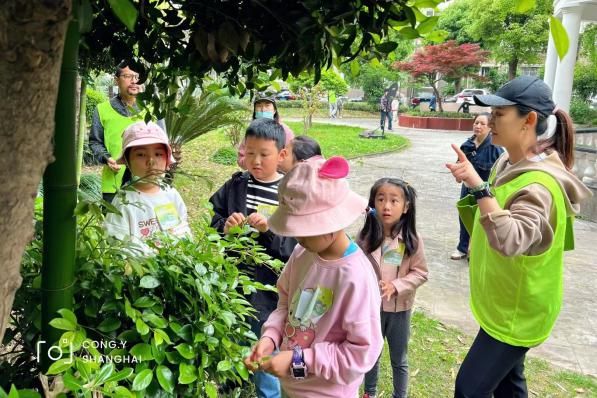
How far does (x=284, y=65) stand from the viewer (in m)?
1.60

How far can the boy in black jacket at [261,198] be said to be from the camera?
270cm

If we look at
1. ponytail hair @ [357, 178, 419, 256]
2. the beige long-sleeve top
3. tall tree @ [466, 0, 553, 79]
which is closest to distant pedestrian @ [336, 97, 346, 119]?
tall tree @ [466, 0, 553, 79]

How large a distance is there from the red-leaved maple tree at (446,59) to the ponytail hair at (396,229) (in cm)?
2281

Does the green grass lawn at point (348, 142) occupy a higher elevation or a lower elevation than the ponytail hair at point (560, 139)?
lower

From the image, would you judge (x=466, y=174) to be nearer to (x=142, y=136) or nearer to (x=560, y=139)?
(x=560, y=139)

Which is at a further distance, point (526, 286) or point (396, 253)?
point (396, 253)

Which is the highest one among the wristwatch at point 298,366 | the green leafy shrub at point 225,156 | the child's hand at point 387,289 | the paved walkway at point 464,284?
the wristwatch at point 298,366

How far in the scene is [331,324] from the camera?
1706mm

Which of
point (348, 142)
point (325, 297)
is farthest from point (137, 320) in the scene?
point (348, 142)

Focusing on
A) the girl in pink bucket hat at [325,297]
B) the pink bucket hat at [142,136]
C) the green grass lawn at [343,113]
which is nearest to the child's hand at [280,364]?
the girl in pink bucket hat at [325,297]

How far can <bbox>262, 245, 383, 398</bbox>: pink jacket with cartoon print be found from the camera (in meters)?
1.63

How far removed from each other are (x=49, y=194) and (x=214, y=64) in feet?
2.01

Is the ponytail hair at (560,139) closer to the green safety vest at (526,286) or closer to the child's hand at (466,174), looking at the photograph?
the green safety vest at (526,286)

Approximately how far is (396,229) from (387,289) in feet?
1.15
